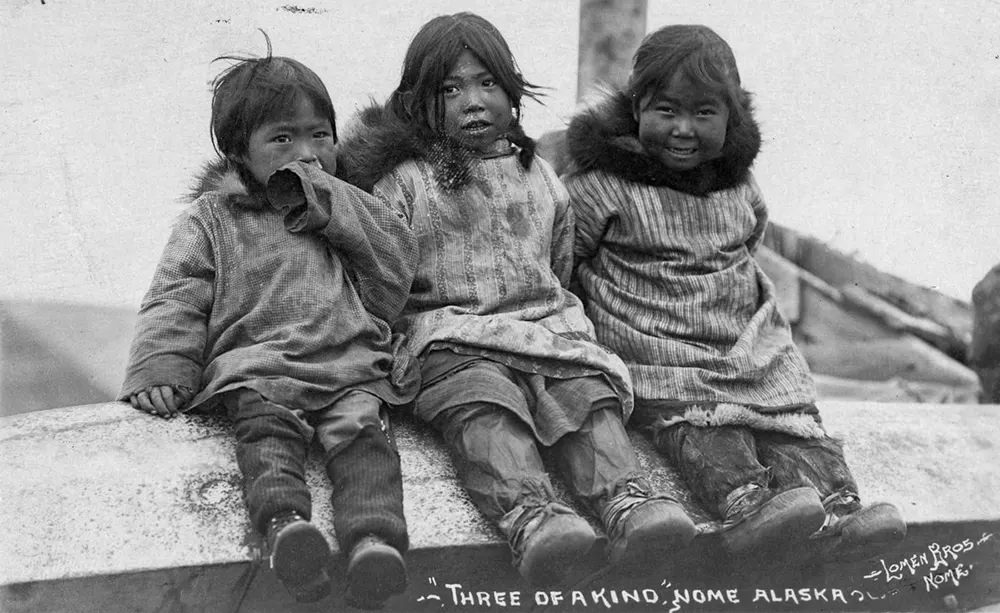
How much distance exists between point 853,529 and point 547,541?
0.80 meters

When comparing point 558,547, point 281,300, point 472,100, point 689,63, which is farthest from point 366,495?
point 689,63

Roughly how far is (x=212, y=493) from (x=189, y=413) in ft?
0.81

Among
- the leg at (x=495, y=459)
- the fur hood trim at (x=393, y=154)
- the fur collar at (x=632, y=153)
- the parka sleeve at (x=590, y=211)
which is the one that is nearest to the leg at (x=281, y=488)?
the leg at (x=495, y=459)

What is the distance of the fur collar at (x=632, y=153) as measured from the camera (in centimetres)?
286

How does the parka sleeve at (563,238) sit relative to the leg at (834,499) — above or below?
above

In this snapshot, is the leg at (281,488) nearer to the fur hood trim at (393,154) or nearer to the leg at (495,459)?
the leg at (495,459)

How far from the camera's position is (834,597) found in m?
2.60

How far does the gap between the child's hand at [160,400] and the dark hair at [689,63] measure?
145 cm

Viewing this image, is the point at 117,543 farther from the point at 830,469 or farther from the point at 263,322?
the point at 830,469

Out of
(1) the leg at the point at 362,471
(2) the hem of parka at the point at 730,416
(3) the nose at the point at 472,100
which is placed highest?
(3) the nose at the point at 472,100

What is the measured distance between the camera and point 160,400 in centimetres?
238

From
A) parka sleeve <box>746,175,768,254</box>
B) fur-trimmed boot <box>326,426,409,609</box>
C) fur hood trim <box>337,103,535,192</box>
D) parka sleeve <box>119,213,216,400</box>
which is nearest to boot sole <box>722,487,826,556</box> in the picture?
fur-trimmed boot <box>326,426,409,609</box>

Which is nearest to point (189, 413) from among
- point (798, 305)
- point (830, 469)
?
point (830, 469)

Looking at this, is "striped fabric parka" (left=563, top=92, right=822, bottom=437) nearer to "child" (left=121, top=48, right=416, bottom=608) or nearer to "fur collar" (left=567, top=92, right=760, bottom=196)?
"fur collar" (left=567, top=92, right=760, bottom=196)
